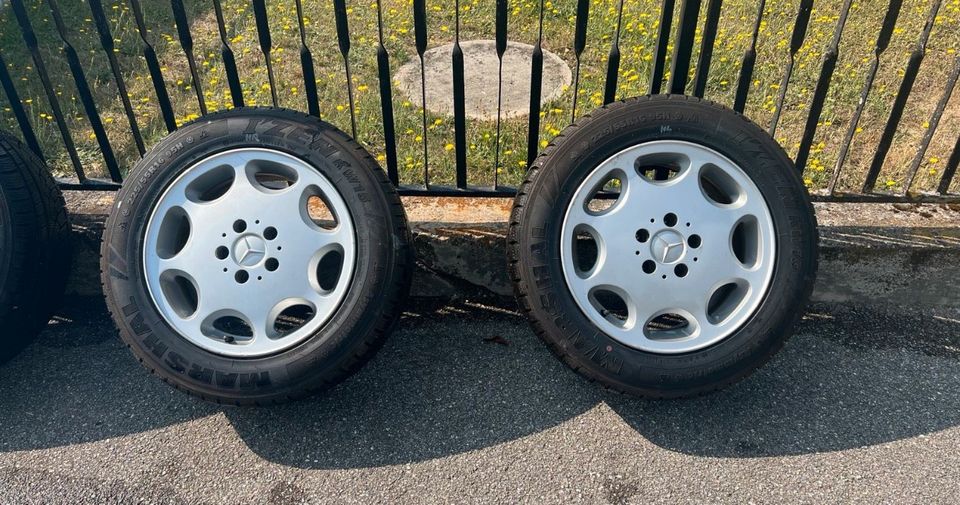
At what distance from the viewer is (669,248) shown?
2.65 m

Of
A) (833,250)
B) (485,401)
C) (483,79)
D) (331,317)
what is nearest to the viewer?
(331,317)

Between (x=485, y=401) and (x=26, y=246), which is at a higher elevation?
(x=26, y=246)

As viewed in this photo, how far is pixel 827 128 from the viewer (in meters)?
4.30

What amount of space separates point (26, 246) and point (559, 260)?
2220mm

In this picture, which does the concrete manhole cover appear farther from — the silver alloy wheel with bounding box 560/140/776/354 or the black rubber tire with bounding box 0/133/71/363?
the black rubber tire with bounding box 0/133/71/363

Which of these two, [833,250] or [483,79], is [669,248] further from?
[483,79]

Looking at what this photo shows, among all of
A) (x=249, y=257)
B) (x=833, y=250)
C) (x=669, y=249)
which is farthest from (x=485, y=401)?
(x=833, y=250)

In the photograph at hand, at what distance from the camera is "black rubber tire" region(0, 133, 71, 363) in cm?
276

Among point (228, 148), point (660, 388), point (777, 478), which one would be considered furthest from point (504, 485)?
point (228, 148)

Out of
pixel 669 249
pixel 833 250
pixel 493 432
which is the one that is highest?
pixel 669 249

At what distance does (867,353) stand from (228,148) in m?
2.92

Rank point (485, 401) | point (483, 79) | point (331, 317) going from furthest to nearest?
point (483, 79) < point (485, 401) < point (331, 317)

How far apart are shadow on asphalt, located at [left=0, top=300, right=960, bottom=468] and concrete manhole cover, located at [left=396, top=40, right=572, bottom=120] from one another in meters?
1.98

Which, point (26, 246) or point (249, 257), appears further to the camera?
point (26, 246)
